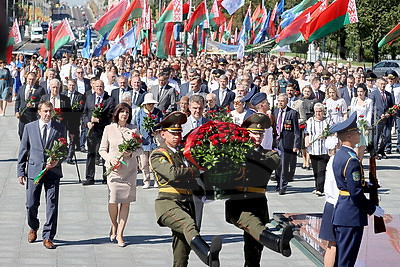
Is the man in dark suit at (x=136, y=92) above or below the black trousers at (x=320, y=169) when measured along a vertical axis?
above

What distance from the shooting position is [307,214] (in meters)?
11.5

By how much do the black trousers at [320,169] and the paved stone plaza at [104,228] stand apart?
188 millimetres

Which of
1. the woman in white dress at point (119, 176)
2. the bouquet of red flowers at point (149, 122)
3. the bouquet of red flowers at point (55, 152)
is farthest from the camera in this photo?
the bouquet of red flowers at point (149, 122)

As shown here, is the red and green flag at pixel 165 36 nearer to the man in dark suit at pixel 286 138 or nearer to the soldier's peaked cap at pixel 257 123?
the man in dark suit at pixel 286 138

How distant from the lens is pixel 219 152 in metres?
7.04

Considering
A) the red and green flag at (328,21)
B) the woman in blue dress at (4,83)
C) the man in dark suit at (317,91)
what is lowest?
the woman in blue dress at (4,83)

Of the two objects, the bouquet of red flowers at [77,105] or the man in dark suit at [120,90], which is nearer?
the bouquet of red flowers at [77,105]

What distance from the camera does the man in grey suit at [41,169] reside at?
30.6 feet

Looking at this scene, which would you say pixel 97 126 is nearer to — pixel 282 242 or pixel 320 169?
pixel 320 169

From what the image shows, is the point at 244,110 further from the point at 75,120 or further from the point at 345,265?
the point at 345,265

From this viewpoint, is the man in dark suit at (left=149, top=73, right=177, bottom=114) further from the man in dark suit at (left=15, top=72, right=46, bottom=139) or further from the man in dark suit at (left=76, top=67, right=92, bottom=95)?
the man in dark suit at (left=76, top=67, right=92, bottom=95)

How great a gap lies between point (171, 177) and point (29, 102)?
8632 mm

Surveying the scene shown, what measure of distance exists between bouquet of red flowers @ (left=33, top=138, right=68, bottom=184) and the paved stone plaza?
820 mm

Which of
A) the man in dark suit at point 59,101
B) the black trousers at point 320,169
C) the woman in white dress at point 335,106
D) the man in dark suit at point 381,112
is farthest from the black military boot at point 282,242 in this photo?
the man in dark suit at point 381,112
